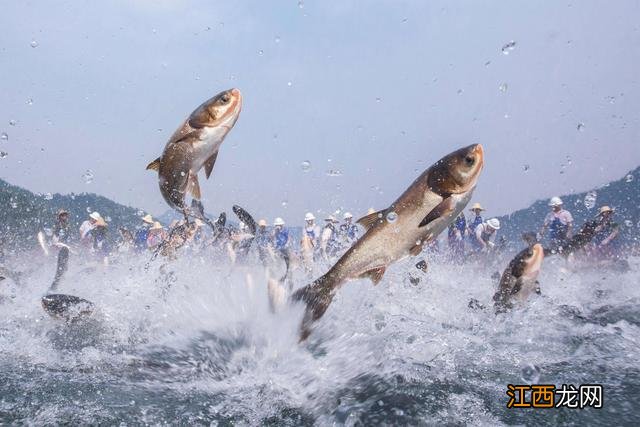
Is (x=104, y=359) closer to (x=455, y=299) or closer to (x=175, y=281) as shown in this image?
(x=175, y=281)

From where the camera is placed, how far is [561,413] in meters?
2.60

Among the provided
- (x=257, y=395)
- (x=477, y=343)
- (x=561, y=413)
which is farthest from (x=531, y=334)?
(x=257, y=395)

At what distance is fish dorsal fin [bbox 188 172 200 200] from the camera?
3.87 meters

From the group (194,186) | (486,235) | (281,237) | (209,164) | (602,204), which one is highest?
(281,237)

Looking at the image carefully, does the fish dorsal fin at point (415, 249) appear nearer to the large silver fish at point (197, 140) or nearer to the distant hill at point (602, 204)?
the large silver fish at point (197, 140)

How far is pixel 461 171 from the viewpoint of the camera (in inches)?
131

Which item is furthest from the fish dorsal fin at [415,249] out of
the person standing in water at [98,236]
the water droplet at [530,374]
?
the person standing in water at [98,236]

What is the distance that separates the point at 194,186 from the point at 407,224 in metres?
1.90

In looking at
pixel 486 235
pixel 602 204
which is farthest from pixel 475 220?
pixel 602 204

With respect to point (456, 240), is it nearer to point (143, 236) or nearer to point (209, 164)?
point (143, 236)

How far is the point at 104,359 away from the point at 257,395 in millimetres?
1529

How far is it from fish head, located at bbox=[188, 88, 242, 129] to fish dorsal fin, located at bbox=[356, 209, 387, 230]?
134 cm

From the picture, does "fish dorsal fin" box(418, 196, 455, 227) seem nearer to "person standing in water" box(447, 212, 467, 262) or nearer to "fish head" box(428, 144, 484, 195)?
"fish head" box(428, 144, 484, 195)

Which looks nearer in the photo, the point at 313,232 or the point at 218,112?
the point at 218,112
